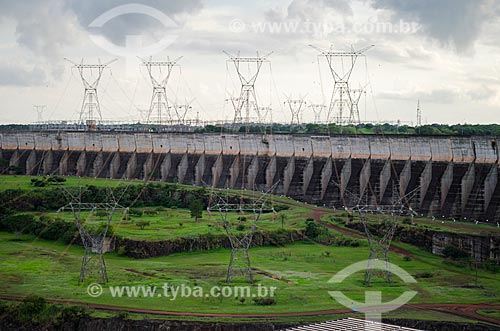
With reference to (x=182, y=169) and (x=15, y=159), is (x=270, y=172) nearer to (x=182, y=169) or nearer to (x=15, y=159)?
(x=182, y=169)

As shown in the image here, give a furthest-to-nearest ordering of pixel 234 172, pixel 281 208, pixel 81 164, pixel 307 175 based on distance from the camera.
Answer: pixel 81 164
pixel 234 172
pixel 307 175
pixel 281 208

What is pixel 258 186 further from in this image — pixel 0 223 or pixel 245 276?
pixel 245 276

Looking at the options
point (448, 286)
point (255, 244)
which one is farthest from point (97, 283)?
point (448, 286)

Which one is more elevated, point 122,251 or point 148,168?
point 148,168

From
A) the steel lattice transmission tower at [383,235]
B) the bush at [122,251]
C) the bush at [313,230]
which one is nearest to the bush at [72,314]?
the bush at [122,251]

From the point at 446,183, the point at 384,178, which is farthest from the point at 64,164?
the point at 446,183

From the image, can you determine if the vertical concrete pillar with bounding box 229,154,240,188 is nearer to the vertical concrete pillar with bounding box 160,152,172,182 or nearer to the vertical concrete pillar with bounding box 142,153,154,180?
the vertical concrete pillar with bounding box 160,152,172,182
